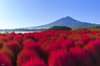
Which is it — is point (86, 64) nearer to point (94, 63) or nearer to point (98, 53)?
point (94, 63)

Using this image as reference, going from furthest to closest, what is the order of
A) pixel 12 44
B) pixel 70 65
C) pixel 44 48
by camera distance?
pixel 12 44 → pixel 44 48 → pixel 70 65

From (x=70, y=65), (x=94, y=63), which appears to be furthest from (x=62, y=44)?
(x=70, y=65)

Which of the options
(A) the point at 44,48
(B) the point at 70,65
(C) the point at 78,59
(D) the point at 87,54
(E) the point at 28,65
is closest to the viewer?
(E) the point at 28,65

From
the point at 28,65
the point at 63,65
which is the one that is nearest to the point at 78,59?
the point at 63,65

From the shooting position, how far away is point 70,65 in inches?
485

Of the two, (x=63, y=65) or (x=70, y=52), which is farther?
Answer: (x=70, y=52)

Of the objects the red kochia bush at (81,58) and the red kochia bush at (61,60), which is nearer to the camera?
the red kochia bush at (61,60)

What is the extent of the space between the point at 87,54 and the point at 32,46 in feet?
12.6

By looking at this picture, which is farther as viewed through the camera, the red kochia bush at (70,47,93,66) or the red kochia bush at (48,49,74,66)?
the red kochia bush at (70,47,93,66)

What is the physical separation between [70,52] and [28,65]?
97.7 inches

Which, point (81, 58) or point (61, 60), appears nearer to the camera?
point (61, 60)

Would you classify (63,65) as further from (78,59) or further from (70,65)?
(78,59)

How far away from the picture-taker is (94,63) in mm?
13930

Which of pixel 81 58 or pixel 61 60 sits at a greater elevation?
pixel 61 60
